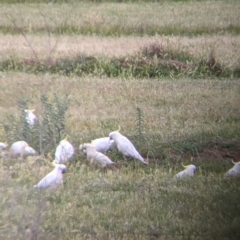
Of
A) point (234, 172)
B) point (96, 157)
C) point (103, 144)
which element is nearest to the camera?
point (234, 172)

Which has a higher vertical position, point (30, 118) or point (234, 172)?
point (234, 172)

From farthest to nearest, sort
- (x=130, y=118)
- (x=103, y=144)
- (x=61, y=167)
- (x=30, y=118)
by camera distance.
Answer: (x=130, y=118) < (x=30, y=118) < (x=103, y=144) < (x=61, y=167)

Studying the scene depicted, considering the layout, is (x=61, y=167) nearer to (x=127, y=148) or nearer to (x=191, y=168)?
(x=127, y=148)

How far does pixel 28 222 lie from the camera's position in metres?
5.45

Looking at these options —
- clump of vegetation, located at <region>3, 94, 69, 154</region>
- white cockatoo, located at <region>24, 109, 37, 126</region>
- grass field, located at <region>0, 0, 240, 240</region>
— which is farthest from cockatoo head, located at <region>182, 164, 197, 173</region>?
white cockatoo, located at <region>24, 109, 37, 126</region>

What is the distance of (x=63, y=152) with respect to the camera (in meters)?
7.67

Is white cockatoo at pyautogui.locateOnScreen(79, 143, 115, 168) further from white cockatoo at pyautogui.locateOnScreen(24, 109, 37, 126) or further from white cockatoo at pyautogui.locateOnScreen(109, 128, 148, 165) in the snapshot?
white cockatoo at pyautogui.locateOnScreen(24, 109, 37, 126)

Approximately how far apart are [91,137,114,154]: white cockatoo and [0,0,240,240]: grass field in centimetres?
16

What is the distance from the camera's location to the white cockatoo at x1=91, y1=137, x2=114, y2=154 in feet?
26.5

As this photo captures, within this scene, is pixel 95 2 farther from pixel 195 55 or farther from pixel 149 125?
pixel 149 125

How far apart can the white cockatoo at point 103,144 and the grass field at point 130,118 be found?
0.16 m

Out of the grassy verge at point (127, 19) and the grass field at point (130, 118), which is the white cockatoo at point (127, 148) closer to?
the grass field at point (130, 118)

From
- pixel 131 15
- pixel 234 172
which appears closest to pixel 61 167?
pixel 234 172

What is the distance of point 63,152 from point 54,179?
33.8 inches
